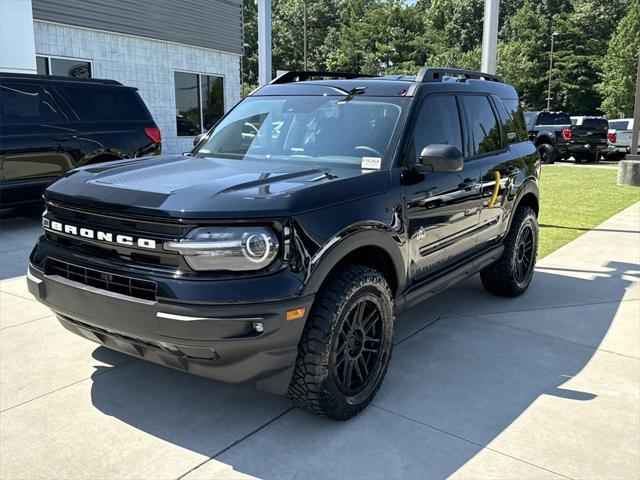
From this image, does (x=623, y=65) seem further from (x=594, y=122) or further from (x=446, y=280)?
(x=446, y=280)

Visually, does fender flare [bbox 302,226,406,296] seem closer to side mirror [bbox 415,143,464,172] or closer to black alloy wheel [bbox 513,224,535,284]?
side mirror [bbox 415,143,464,172]

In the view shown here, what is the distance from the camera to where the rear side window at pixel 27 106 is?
7.81m

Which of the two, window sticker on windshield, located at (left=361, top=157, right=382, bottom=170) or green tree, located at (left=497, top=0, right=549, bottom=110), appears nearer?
window sticker on windshield, located at (left=361, top=157, right=382, bottom=170)

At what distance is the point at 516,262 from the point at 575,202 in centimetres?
719

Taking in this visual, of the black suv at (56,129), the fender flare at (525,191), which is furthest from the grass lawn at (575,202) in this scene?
the black suv at (56,129)

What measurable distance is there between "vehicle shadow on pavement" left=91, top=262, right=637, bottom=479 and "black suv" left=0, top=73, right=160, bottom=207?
4.74m

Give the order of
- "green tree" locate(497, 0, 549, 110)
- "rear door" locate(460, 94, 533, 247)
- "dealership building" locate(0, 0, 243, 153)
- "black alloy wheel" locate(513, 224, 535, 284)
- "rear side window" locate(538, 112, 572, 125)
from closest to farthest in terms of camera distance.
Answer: "rear door" locate(460, 94, 533, 247)
"black alloy wheel" locate(513, 224, 535, 284)
"dealership building" locate(0, 0, 243, 153)
"rear side window" locate(538, 112, 572, 125)
"green tree" locate(497, 0, 549, 110)

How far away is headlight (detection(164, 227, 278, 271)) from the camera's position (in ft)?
8.81

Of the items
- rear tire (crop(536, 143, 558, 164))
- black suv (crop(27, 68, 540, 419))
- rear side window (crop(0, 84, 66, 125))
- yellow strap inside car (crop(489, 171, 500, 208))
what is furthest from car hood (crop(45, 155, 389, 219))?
rear tire (crop(536, 143, 558, 164))

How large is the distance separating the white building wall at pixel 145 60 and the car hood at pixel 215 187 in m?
11.2

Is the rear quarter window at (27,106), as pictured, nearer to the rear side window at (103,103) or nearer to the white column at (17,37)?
the rear side window at (103,103)

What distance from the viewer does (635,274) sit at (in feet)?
21.5

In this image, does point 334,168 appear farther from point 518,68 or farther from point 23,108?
point 518,68

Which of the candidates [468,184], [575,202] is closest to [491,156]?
[468,184]
